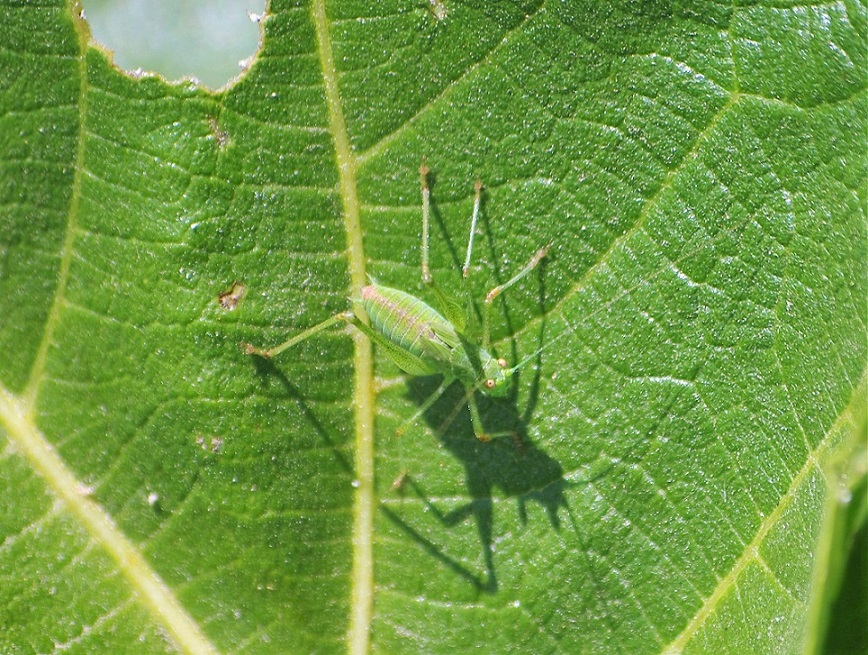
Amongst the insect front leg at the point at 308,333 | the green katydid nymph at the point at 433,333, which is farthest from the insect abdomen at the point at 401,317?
the insect front leg at the point at 308,333

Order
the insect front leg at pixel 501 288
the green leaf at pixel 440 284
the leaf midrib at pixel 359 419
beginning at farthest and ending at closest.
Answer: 1. the insect front leg at pixel 501 288
2. the leaf midrib at pixel 359 419
3. the green leaf at pixel 440 284

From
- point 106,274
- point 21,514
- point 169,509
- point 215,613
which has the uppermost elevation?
point 106,274

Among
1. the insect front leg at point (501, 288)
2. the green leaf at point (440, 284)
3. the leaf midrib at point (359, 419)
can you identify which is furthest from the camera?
the insect front leg at point (501, 288)

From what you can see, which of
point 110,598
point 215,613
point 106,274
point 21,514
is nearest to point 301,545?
point 215,613

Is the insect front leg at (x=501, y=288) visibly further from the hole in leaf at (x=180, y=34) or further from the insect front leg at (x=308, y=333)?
the hole in leaf at (x=180, y=34)

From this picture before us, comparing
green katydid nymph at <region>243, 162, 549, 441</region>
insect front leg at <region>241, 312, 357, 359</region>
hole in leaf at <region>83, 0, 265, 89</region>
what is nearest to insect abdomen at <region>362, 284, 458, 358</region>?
green katydid nymph at <region>243, 162, 549, 441</region>

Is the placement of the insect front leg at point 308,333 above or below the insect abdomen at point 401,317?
above

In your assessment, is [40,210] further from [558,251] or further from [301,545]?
[558,251]
